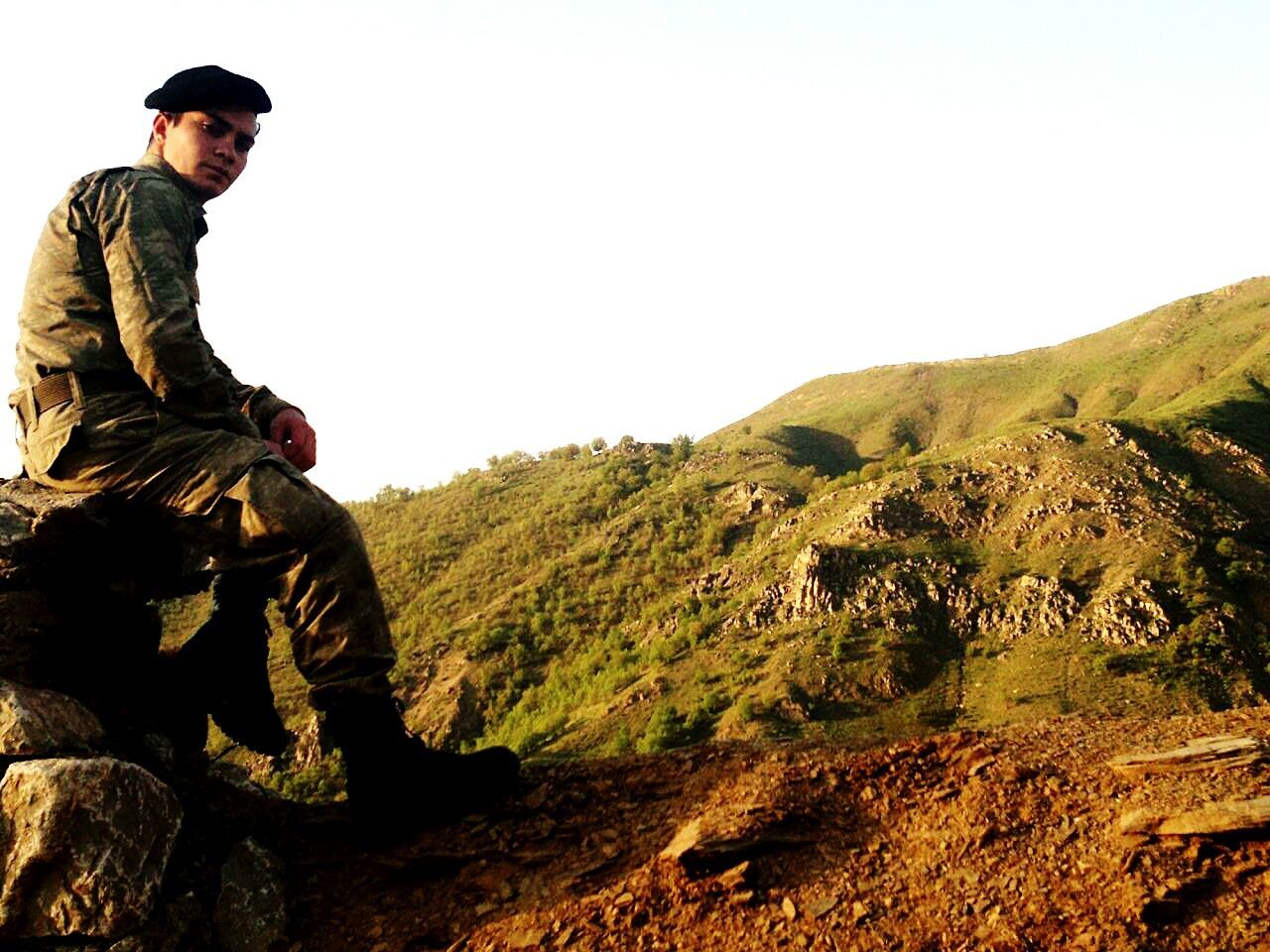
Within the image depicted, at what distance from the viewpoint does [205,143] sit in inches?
196

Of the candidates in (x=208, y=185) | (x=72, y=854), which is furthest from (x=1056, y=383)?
(x=72, y=854)

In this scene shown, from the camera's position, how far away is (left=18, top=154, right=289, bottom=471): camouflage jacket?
14.6 feet

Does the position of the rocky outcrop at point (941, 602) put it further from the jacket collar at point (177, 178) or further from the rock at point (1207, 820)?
the jacket collar at point (177, 178)

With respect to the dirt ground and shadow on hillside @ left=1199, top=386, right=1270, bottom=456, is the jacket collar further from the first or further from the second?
shadow on hillside @ left=1199, top=386, right=1270, bottom=456

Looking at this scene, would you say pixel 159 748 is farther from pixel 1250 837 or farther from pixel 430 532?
pixel 430 532

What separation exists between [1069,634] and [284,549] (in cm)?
1931

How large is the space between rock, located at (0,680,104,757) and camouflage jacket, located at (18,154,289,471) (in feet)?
3.74

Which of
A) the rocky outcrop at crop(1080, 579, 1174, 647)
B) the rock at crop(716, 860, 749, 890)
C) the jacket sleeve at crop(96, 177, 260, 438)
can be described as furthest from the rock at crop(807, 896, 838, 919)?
the rocky outcrop at crop(1080, 579, 1174, 647)

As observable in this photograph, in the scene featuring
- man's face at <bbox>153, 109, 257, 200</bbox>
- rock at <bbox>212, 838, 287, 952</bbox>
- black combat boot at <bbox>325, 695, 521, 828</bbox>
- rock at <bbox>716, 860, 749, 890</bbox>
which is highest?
man's face at <bbox>153, 109, 257, 200</bbox>

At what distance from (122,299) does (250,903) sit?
2.76 metres

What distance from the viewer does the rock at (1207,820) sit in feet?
12.8

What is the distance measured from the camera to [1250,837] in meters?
3.90

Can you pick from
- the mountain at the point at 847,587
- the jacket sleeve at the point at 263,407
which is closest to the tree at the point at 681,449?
the mountain at the point at 847,587

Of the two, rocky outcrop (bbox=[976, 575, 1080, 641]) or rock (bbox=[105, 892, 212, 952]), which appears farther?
rocky outcrop (bbox=[976, 575, 1080, 641])
